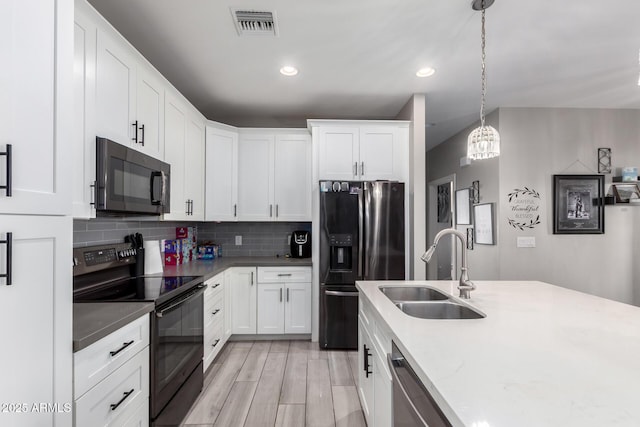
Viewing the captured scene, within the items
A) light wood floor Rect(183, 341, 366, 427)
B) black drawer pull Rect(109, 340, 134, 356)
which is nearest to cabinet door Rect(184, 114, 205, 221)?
light wood floor Rect(183, 341, 366, 427)

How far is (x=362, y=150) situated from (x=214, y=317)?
7.33 feet

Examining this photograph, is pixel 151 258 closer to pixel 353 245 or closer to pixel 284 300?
pixel 284 300

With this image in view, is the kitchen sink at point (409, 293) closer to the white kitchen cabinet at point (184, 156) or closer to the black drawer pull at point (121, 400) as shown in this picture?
the black drawer pull at point (121, 400)

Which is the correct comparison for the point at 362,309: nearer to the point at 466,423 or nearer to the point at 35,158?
the point at 466,423

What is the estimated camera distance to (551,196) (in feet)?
11.7

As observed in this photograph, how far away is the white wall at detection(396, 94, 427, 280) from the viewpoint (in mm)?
3160

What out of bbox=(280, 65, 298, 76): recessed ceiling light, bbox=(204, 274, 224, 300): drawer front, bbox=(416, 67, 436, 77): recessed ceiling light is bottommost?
bbox=(204, 274, 224, 300): drawer front

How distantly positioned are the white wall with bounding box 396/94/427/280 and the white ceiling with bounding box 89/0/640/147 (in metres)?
0.25

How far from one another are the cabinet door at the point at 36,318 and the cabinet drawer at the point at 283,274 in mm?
2283

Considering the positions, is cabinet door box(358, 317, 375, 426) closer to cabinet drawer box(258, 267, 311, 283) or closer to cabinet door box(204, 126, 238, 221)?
cabinet drawer box(258, 267, 311, 283)

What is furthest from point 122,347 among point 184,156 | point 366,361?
point 184,156

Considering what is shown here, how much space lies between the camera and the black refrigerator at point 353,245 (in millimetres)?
3113

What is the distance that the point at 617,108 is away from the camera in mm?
3617

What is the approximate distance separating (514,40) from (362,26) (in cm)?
113
